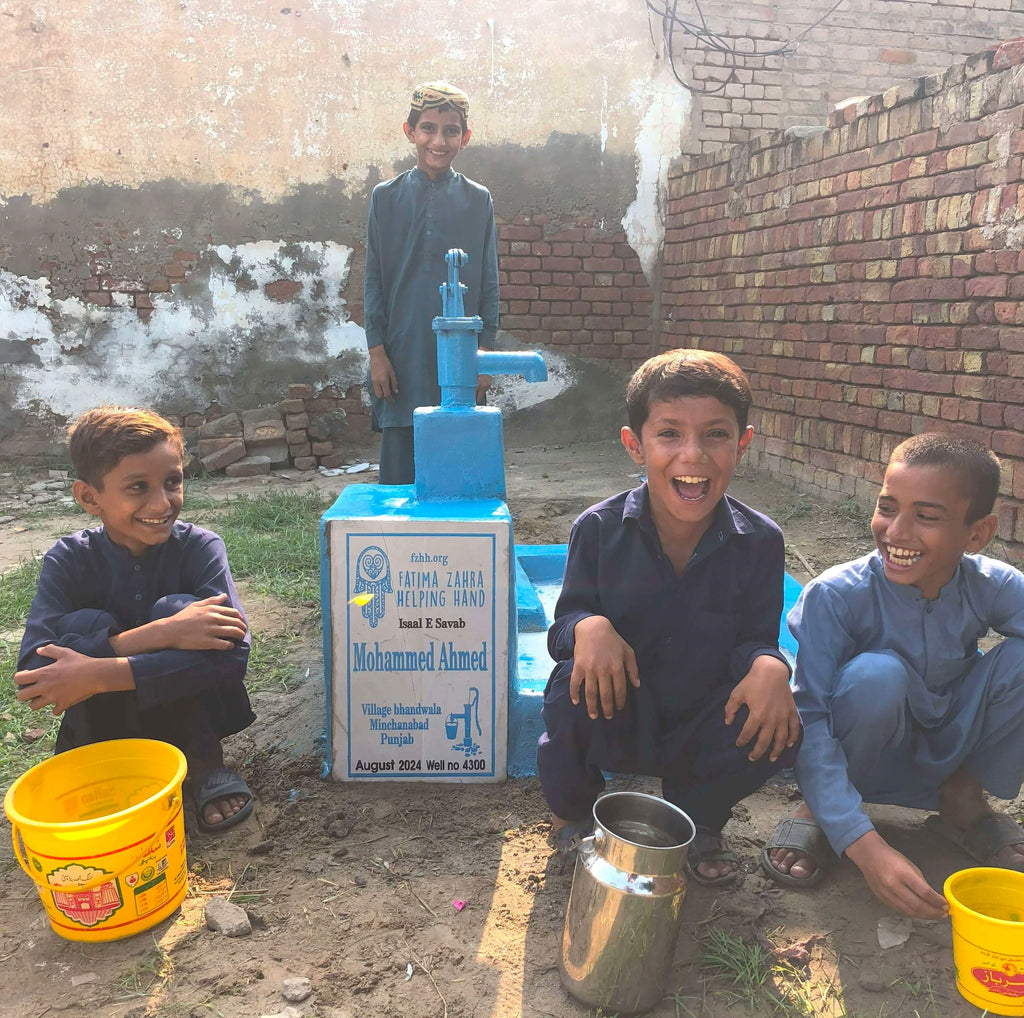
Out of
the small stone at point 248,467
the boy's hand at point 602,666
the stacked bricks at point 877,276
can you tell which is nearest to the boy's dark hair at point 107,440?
the boy's hand at point 602,666

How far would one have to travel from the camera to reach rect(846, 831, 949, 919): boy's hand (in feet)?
4.61

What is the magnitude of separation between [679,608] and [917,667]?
50 cm

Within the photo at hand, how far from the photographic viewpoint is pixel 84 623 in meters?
1.76

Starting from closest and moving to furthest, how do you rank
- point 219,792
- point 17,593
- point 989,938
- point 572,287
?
point 989,938
point 219,792
point 17,593
point 572,287

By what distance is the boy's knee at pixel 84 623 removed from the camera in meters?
1.75

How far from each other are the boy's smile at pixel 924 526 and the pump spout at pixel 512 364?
0.91m

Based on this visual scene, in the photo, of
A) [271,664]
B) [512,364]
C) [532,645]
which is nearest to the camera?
[512,364]

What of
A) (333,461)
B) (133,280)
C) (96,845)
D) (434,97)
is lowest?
(333,461)

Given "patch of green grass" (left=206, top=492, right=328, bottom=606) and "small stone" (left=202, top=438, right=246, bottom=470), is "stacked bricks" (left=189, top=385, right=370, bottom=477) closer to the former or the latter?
"small stone" (left=202, top=438, right=246, bottom=470)

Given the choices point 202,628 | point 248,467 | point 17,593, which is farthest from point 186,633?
point 248,467

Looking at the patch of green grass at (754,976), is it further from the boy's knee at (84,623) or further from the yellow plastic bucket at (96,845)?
the boy's knee at (84,623)

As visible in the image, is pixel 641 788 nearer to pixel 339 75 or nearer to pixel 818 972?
pixel 818 972

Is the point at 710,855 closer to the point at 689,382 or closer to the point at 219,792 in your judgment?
the point at 689,382

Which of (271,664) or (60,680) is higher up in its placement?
(60,680)
